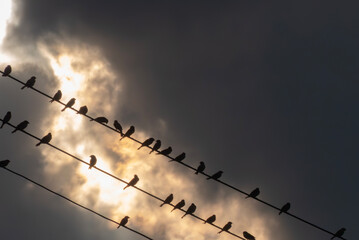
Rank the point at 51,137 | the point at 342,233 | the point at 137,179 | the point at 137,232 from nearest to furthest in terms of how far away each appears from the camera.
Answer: the point at 137,232
the point at 51,137
the point at 137,179
the point at 342,233

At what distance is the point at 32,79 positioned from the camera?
20.3 meters

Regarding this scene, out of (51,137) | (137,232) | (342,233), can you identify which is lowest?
(137,232)

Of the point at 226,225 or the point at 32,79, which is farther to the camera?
the point at 226,225

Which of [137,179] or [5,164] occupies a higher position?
[137,179]

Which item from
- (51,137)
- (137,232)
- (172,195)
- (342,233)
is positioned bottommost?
(137,232)

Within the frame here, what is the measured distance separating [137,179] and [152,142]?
176 cm

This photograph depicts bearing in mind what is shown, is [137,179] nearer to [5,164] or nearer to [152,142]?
[152,142]

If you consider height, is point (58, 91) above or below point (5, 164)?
above

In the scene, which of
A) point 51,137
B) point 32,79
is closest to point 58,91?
point 32,79

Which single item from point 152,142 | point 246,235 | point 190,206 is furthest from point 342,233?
point 152,142

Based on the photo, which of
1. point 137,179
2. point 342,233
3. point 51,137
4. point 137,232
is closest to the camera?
point 137,232

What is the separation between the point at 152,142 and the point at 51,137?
4385 millimetres

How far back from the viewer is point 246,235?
2286 cm

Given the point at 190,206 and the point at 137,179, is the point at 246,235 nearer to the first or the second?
the point at 190,206
